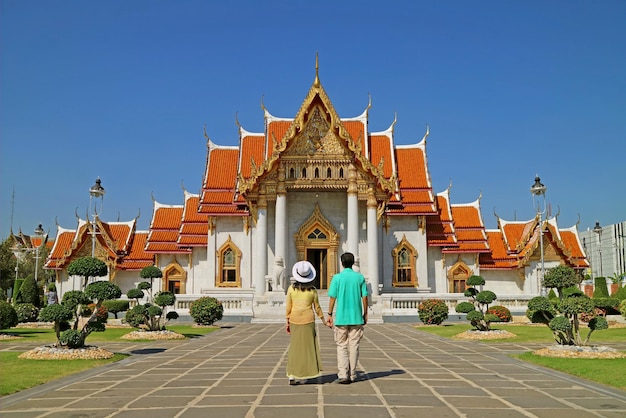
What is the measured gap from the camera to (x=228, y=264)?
3134cm

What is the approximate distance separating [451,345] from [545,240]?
875 inches

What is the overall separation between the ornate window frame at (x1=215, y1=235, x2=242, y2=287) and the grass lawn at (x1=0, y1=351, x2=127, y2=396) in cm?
1855

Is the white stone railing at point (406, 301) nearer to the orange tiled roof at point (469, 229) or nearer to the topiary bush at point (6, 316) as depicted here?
the orange tiled roof at point (469, 229)

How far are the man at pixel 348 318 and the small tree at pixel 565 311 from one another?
5.35 m

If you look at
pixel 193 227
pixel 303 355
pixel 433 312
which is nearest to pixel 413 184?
pixel 193 227

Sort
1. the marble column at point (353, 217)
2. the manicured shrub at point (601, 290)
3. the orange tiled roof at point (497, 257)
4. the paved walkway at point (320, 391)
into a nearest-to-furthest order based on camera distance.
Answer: the paved walkway at point (320, 391) → the marble column at point (353, 217) → the manicured shrub at point (601, 290) → the orange tiled roof at point (497, 257)

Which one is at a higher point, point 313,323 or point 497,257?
point 497,257

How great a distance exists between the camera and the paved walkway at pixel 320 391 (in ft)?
21.7

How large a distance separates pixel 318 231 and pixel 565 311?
18132 mm

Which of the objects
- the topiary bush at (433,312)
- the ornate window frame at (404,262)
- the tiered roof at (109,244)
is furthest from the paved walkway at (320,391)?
the tiered roof at (109,244)

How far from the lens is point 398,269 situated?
3159cm

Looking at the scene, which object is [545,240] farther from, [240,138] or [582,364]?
[582,364]

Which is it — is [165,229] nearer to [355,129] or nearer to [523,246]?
[355,129]

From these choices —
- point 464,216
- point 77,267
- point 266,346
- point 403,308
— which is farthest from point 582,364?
point 464,216
